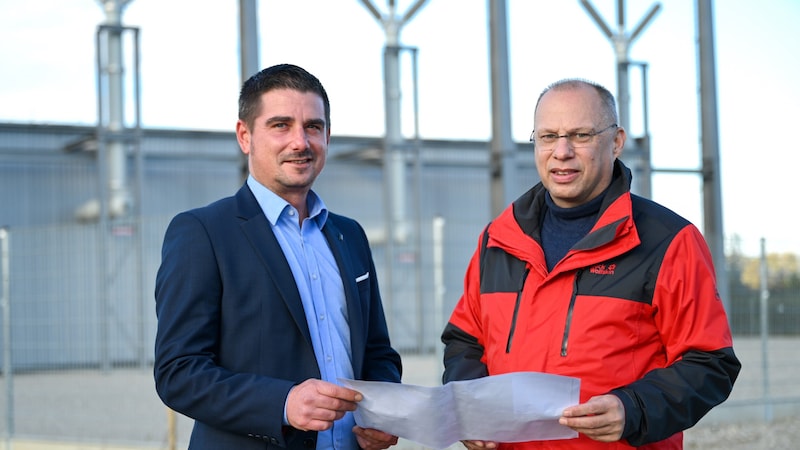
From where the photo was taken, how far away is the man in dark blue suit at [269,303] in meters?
2.16

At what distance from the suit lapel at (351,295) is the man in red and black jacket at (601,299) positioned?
264mm

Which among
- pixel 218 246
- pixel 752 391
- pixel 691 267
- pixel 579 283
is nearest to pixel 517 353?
pixel 579 283

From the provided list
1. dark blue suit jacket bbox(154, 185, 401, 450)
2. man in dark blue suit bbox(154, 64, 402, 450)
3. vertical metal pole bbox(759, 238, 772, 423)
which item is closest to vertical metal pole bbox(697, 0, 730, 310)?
vertical metal pole bbox(759, 238, 772, 423)

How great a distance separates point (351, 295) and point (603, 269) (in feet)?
2.02

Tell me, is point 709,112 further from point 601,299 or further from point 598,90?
point 601,299

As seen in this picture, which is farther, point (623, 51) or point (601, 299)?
point (623, 51)

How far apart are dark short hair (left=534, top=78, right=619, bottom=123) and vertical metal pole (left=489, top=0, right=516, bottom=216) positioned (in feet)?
19.0

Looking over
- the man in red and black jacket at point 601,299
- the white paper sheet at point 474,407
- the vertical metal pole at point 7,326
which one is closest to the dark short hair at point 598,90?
the man in red and black jacket at point 601,299

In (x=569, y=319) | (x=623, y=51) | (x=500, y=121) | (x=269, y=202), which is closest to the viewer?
(x=569, y=319)

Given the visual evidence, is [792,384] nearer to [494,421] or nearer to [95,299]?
[95,299]

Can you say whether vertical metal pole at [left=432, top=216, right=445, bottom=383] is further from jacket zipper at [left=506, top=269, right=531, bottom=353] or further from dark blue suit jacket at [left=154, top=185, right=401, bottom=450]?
dark blue suit jacket at [left=154, top=185, right=401, bottom=450]

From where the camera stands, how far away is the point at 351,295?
2486mm

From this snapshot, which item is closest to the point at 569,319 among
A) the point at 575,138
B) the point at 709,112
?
the point at 575,138

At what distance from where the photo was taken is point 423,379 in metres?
7.08
